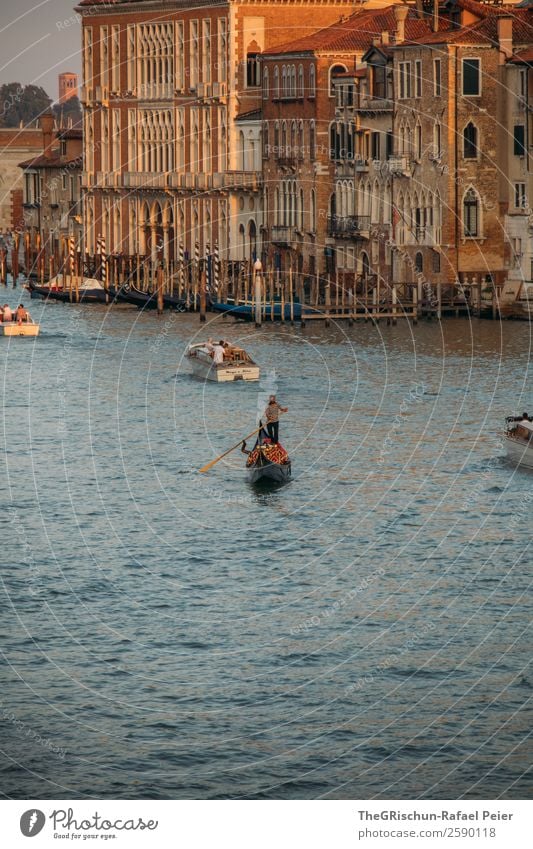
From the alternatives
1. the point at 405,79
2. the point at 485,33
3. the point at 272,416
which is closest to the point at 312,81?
the point at 405,79

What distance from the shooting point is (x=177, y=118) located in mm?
132500

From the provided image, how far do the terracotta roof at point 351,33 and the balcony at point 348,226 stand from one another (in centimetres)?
782

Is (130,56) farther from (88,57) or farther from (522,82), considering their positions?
(522,82)

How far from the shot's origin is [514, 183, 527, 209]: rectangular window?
101400mm

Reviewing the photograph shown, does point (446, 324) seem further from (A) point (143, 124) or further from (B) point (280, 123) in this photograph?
(A) point (143, 124)

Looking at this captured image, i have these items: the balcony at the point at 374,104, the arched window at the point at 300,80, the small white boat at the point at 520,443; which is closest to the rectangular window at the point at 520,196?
the balcony at the point at 374,104

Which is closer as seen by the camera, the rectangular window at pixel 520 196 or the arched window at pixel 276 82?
the rectangular window at pixel 520 196

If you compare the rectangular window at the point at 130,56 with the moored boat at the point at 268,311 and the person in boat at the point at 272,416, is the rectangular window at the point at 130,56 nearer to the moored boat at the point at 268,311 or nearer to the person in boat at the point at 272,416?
the moored boat at the point at 268,311

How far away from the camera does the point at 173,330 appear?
351 ft

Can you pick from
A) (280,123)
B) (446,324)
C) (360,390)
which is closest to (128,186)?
(280,123)

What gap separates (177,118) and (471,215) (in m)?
33.6

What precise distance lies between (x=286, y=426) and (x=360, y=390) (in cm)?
1024

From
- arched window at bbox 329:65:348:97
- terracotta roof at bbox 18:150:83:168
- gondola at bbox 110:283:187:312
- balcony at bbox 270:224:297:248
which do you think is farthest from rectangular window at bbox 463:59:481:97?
terracotta roof at bbox 18:150:83:168

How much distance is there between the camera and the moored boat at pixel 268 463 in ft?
186
